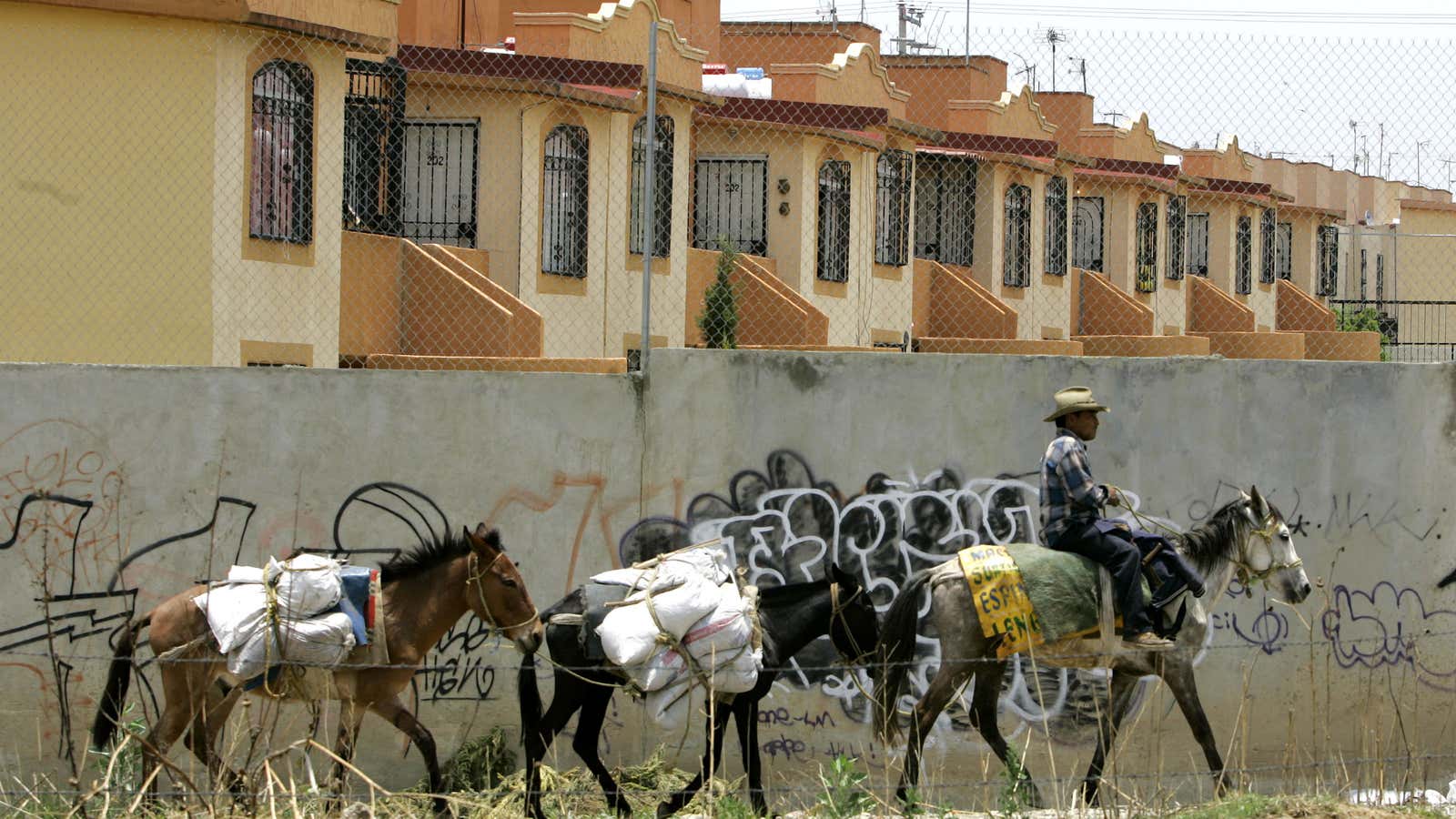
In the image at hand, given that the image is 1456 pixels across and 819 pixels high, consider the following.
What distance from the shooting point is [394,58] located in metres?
19.0

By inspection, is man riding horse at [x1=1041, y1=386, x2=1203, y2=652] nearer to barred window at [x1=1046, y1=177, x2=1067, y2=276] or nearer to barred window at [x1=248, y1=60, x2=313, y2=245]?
barred window at [x1=248, y1=60, x2=313, y2=245]

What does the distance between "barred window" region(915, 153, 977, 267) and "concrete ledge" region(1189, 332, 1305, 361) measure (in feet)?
20.7

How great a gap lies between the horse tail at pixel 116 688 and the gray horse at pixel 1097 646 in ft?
12.6

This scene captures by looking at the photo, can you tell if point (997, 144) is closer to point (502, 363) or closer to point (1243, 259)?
point (1243, 259)

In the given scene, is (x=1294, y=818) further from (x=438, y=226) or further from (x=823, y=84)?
(x=823, y=84)

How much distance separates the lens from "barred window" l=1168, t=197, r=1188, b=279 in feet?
127

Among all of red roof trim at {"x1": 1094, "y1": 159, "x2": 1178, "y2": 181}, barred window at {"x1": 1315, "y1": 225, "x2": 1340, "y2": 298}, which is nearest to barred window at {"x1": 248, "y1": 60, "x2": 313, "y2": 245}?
red roof trim at {"x1": 1094, "y1": 159, "x2": 1178, "y2": 181}

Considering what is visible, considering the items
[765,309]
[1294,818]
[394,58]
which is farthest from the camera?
[765,309]

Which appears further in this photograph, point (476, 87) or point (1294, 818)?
point (476, 87)

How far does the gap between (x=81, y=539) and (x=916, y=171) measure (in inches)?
884

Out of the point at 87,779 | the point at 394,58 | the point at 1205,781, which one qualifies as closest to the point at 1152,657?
the point at 1205,781

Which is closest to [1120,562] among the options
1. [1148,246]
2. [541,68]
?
[541,68]

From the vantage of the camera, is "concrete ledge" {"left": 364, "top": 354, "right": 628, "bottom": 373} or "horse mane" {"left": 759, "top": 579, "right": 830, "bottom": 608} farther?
"concrete ledge" {"left": 364, "top": 354, "right": 628, "bottom": 373}

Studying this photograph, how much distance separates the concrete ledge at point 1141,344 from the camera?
32219mm
